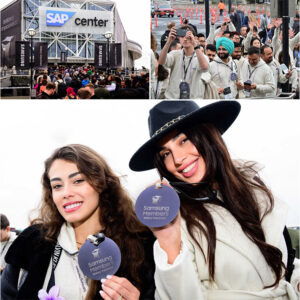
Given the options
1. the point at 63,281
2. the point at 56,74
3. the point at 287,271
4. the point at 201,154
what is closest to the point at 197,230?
the point at 201,154

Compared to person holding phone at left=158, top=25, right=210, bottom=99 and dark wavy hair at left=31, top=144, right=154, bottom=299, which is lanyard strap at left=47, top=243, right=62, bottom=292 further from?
person holding phone at left=158, top=25, right=210, bottom=99

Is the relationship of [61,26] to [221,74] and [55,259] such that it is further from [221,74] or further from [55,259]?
[55,259]

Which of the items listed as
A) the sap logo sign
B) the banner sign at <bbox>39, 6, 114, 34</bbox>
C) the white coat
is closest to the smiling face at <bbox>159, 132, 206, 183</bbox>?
the white coat

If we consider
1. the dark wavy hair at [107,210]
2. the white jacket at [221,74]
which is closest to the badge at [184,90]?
the white jacket at [221,74]

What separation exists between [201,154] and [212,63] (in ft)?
1.87

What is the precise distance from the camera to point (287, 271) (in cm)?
216

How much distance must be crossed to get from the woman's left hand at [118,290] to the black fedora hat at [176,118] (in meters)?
0.59

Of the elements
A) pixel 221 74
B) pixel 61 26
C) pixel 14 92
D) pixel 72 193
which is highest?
pixel 61 26

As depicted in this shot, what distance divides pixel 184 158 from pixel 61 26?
986mm

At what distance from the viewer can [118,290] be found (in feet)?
6.91

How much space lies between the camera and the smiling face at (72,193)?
2139mm

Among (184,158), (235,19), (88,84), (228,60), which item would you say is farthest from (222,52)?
(88,84)

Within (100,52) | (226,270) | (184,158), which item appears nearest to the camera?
(226,270)

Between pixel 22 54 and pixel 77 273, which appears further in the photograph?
pixel 22 54
